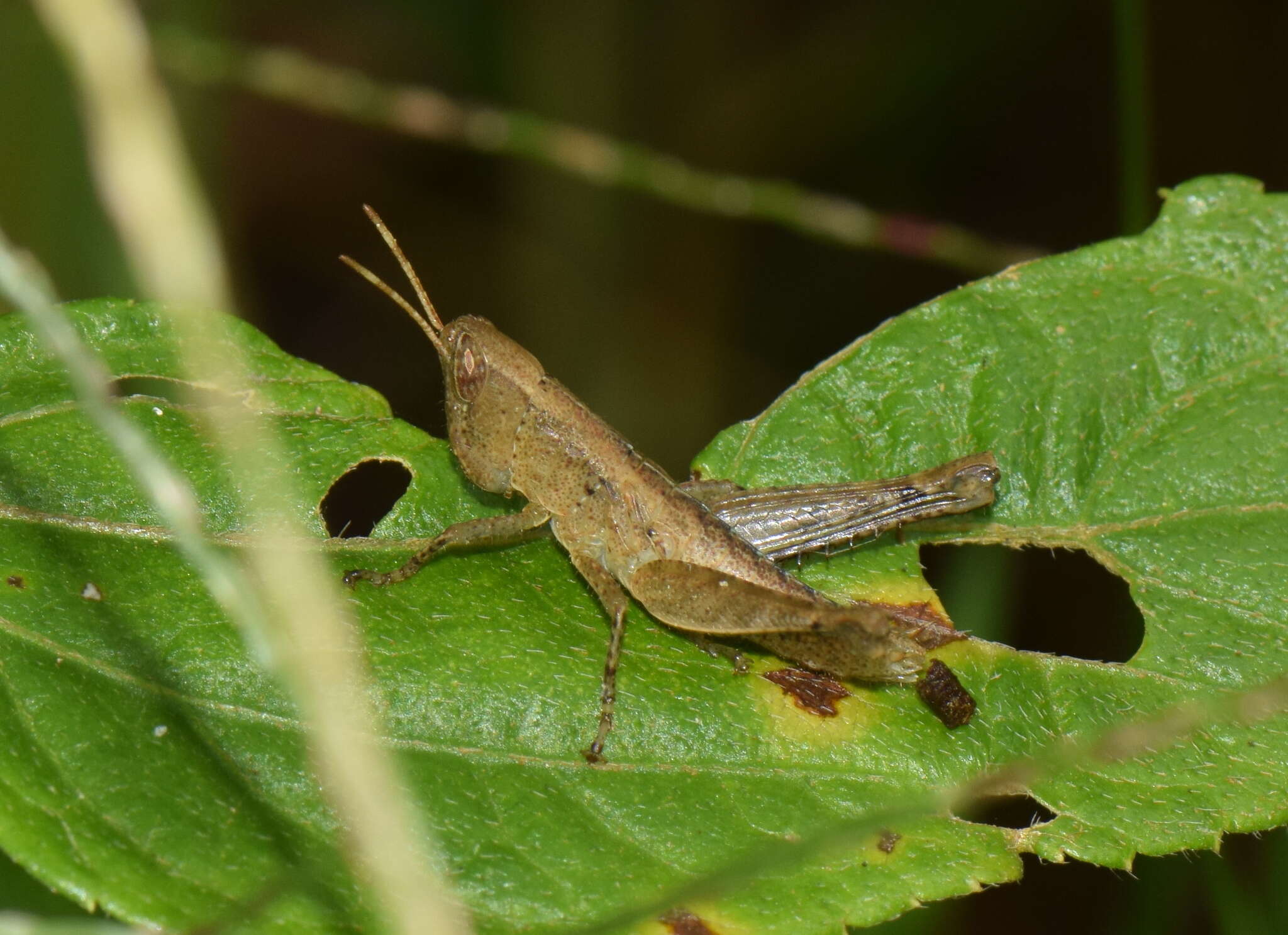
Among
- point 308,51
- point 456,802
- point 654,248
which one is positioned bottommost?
point 456,802

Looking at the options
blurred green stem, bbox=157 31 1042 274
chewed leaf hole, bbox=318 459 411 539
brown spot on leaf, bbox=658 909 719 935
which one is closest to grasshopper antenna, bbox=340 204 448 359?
chewed leaf hole, bbox=318 459 411 539

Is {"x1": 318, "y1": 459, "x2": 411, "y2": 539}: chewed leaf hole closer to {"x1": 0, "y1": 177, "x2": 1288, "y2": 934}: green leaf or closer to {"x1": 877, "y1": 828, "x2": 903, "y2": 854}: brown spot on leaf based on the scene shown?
{"x1": 0, "y1": 177, "x2": 1288, "y2": 934}: green leaf

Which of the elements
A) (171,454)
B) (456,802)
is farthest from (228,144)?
(456,802)

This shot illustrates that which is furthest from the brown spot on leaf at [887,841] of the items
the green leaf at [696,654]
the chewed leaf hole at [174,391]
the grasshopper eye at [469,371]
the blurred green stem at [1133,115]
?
the blurred green stem at [1133,115]

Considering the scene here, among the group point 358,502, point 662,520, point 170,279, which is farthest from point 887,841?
point 358,502

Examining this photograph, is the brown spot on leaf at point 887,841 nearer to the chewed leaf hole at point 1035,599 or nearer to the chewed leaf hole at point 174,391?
the chewed leaf hole at point 1035,599

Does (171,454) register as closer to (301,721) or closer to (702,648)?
(301,721)
